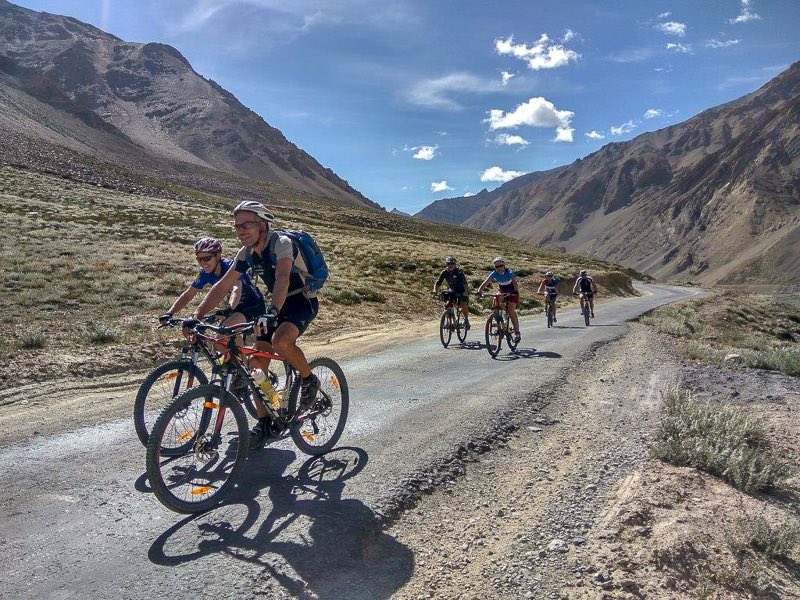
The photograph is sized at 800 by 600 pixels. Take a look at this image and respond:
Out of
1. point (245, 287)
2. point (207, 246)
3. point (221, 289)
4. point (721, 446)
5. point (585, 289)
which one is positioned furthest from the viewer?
point (585, 289)

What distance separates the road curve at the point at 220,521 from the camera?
3.53 meters

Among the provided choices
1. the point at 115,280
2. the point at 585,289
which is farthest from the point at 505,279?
the point at 115,280

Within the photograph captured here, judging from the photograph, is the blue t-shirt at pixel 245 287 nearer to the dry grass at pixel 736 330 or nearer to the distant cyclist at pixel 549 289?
the dry grass at pixel 736 330

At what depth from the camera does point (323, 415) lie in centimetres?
590

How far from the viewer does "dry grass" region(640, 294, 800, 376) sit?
1201 centimetres

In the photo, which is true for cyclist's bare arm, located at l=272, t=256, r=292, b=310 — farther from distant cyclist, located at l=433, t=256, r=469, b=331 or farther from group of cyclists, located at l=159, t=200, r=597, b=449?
distant cyclist, located at l=433, t=256, r=469, b=331

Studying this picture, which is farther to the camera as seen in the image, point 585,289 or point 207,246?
point 585,289

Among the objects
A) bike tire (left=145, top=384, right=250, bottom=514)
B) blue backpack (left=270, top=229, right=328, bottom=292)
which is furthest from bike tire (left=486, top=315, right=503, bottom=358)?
bike tire (left=145, top=384, right=250, bottom=514)

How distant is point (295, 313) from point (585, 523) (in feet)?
10.4

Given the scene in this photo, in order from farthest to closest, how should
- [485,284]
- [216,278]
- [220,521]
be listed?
1. [485,284]
2. [216,278]
3. [220,521]

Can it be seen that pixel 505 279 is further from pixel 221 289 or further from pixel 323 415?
pixel 221 289

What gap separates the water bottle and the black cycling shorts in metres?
0.41

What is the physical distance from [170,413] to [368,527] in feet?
5.87

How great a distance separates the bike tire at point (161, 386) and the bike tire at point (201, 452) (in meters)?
0.96
